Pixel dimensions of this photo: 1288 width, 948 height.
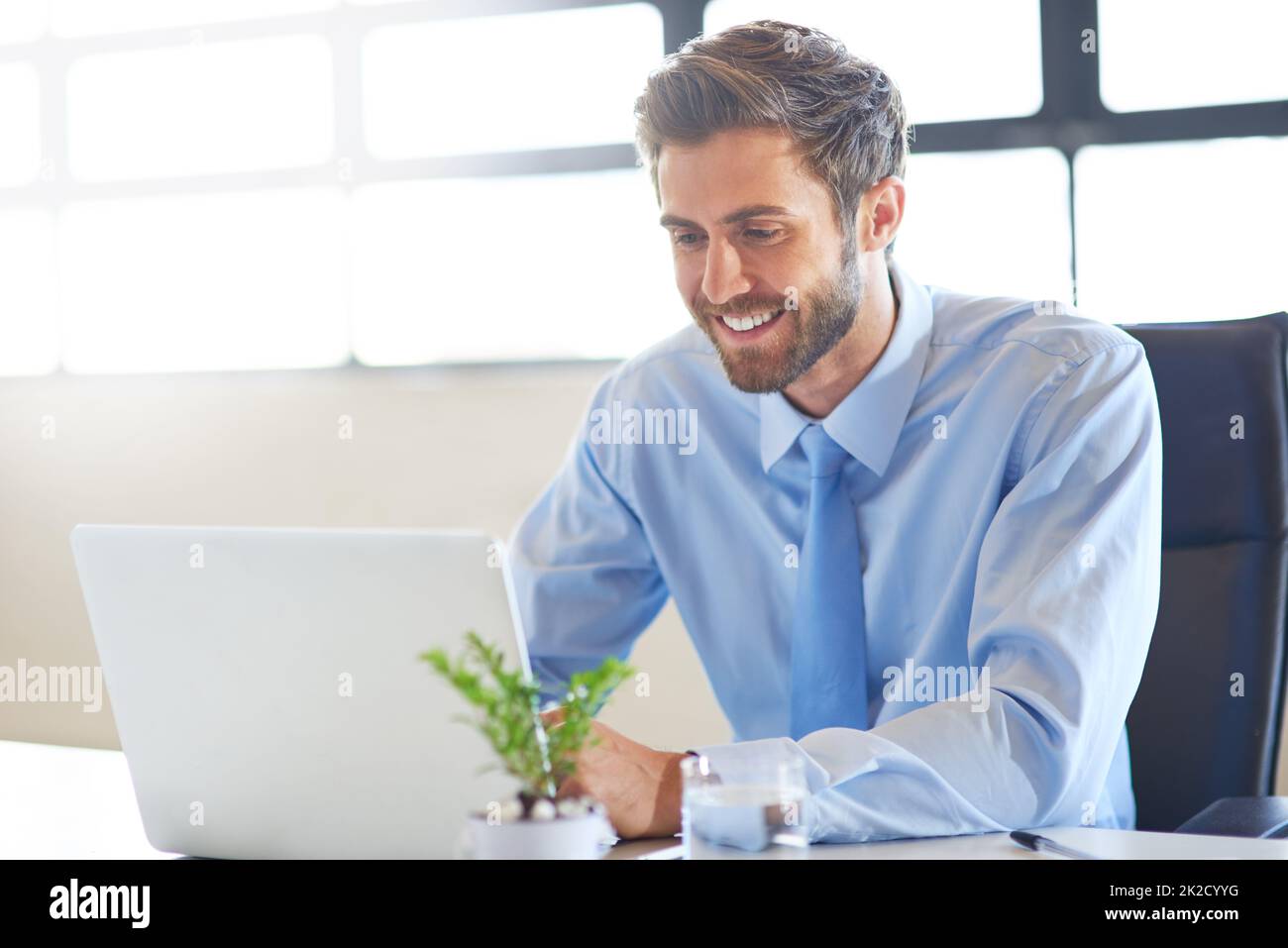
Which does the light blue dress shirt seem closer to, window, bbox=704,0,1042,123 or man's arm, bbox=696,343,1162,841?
man's arm, bbox=696,343,1162,841

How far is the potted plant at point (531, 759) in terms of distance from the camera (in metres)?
0.64

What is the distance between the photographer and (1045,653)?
111 cm

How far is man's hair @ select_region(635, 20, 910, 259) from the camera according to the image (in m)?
1.41

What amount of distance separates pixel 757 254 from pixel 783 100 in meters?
0.16

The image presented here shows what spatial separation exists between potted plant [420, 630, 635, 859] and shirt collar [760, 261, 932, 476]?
76cm

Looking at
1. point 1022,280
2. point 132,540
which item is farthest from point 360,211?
point 132,540

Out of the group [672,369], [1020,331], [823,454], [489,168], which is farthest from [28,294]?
[1020,331]

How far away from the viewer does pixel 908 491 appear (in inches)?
54.6

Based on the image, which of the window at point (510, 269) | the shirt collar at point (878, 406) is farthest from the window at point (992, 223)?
the shirt collar at point (878, 406)

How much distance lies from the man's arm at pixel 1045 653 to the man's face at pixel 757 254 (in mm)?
211

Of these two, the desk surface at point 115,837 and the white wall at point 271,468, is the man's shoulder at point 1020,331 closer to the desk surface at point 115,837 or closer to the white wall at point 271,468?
the desk surface at point 115,837

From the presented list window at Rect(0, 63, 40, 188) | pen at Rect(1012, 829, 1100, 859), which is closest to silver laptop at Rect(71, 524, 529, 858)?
pen at Rect(1012, 829, 1100, 859)

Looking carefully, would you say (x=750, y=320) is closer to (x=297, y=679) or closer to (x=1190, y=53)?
(x=297, y=679)
